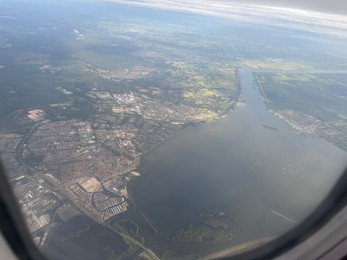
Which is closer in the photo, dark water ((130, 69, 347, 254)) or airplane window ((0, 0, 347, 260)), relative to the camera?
dark water ((130, 69, 347, 254))

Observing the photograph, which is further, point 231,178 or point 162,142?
point 162,142

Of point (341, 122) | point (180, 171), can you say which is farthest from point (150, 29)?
point (180, 171)

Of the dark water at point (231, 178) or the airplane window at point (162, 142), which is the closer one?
the dark water at point (231, 178)

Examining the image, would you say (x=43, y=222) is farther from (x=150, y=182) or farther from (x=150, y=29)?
(x=150, y=29)
